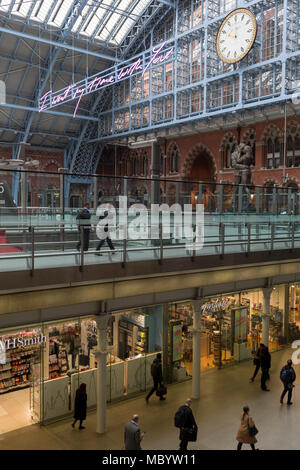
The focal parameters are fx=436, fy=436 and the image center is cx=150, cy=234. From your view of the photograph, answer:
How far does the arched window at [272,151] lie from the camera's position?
28.4 metres

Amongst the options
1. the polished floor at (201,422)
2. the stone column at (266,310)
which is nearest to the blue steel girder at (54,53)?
the stone column at (266,310)

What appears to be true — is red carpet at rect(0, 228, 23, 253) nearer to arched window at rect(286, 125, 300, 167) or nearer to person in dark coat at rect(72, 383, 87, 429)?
person in dark coat at rect(72, 383, 87, 429)

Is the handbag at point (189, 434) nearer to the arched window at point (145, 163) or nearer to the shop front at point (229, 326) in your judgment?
the shop front at point (229, 326)

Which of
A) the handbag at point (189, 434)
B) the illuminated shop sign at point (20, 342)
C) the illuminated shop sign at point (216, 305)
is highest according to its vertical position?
the illuminated shop sign at point (216, 305)

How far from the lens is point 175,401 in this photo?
11.3m

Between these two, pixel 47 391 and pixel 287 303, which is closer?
pixel 47 391

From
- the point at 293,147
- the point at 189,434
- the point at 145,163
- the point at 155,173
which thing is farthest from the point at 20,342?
the point at 145,163

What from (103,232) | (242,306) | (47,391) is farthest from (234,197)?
(47,391)

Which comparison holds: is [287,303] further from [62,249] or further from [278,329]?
[62,249]

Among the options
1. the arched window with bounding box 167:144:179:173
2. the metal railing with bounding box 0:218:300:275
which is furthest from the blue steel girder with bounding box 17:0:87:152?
the metal railing with bounding box 0:218:300:275

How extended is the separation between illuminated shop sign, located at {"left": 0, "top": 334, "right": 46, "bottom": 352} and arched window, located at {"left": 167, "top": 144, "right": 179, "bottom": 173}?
27.9 meters

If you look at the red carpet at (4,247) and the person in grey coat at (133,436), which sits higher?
the red carpet at (4,247)

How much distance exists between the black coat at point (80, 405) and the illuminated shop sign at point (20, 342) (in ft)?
5.01

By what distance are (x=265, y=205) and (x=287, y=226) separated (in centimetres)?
92
